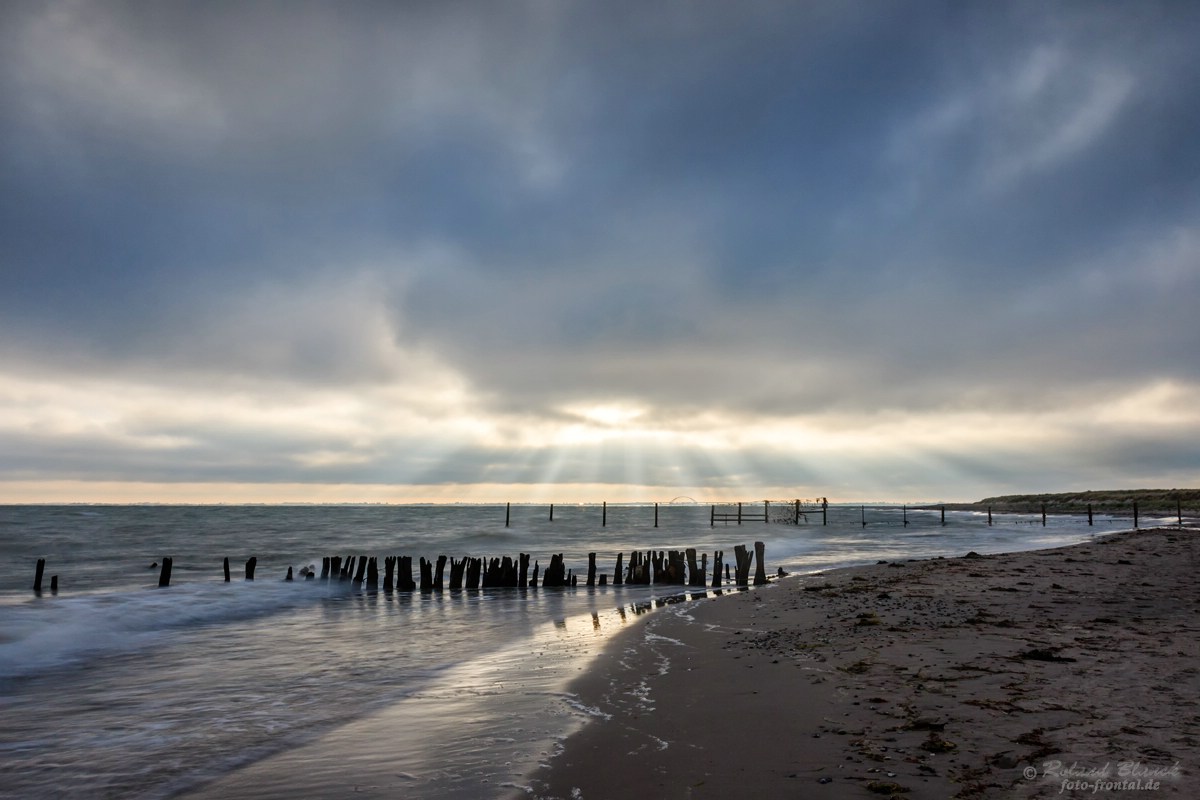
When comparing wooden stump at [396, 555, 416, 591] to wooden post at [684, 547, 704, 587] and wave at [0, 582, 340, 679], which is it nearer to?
wave at [0, 582, 340, 679]

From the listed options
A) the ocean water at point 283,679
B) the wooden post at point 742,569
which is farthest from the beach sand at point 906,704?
the wooden post at point 742,569

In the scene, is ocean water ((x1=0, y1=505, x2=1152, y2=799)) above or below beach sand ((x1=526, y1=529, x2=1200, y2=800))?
below

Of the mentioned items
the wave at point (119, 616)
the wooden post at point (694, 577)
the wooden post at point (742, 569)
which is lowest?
the wave at point (119, 616)

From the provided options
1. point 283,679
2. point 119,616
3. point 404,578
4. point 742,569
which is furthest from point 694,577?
point 119,616

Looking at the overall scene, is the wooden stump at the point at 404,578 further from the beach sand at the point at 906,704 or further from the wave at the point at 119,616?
the beach sand at the point at 906,704

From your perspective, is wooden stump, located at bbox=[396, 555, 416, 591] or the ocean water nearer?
the ocean water

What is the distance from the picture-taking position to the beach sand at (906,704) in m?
4.75

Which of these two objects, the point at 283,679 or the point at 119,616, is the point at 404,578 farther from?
the point at 283,679

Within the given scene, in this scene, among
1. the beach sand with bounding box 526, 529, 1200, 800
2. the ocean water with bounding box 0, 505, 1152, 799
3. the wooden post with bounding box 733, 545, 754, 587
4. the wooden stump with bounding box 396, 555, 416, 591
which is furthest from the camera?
the wooden stump with bounding box 396, 555, 416, 591

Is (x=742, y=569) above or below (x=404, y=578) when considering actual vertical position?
above

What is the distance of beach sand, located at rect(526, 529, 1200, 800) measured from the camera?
475 centimetres

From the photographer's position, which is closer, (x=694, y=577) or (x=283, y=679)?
(x=283, y=679)

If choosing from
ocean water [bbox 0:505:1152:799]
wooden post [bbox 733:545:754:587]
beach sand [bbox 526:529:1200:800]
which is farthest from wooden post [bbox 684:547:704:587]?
beach sand [bbox 526:529:1200:800]

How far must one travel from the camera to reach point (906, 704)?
645 centimetres
